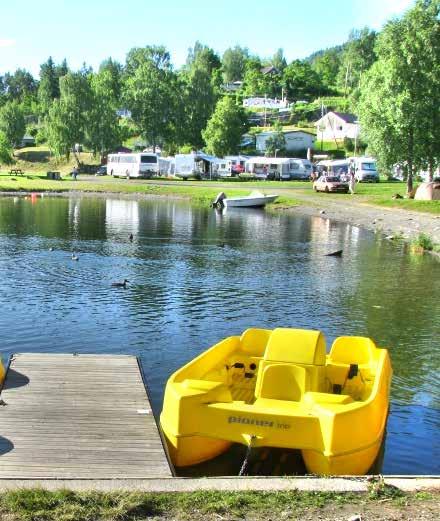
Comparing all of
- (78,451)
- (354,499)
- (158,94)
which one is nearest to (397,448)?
(354,499)

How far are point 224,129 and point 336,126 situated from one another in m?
39.6

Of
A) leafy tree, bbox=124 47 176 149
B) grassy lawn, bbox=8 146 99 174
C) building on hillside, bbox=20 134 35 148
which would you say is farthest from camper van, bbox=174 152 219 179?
building on hillside, bbox=20 134 35 148

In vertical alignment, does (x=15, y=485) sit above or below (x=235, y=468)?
above

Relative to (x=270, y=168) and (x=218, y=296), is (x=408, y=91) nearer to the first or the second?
(x=218, y=296)

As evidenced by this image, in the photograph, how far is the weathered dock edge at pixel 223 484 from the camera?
28.9 ft

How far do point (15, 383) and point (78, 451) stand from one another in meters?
3.49

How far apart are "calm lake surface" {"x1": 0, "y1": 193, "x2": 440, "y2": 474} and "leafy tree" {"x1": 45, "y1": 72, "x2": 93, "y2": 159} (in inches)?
2631

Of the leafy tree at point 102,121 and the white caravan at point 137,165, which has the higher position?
the leafy tree at point 102,121

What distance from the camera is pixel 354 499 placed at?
871cm

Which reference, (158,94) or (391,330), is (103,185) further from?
(391,330)

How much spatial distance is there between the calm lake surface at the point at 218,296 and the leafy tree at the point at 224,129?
207 ft

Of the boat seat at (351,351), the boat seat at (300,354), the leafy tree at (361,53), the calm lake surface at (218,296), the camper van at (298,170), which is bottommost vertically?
the calm lake surface at (218,296)

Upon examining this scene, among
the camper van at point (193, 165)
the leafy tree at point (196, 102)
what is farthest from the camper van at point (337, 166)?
the leafy tree at point (196, 102)

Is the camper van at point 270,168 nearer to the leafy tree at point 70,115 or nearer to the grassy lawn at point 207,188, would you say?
the grassy lawn at point 207,188
